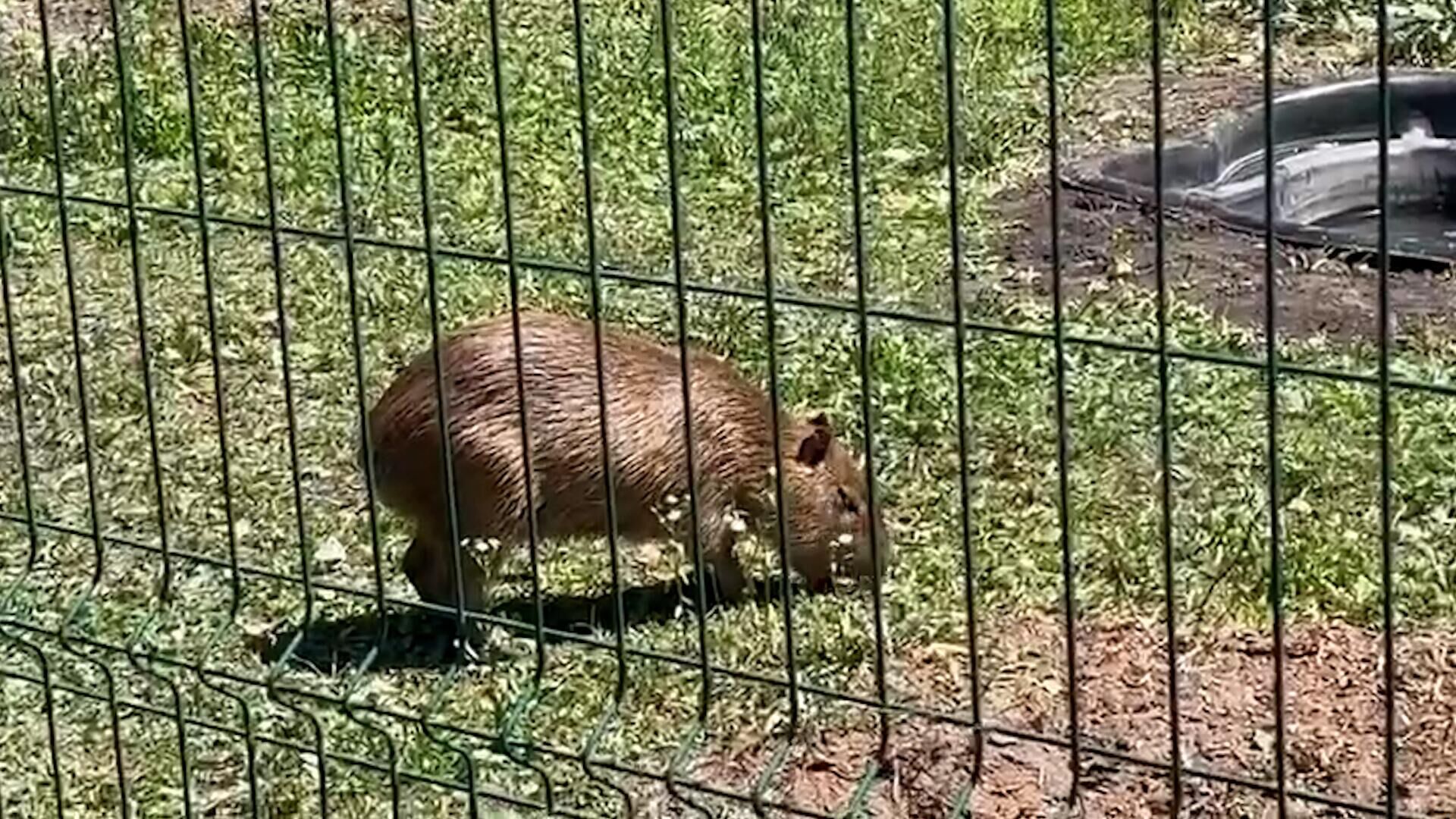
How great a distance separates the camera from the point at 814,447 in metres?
6.71

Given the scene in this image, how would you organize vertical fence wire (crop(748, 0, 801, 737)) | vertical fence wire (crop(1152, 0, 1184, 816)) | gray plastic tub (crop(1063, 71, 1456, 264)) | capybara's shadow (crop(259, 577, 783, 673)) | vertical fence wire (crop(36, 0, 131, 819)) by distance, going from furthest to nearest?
gray plastic tub (crop(1063, 71, 1456, 264)) → capybara's shadow (crop(259, 577, 783, 673)) → vertical fence wire (crop(36, 0, 131, 819)) → vertical fence wire (crop(748, 0, 801, 737)) → vertical fence wire (crop(1152, 0, 1184, 816))

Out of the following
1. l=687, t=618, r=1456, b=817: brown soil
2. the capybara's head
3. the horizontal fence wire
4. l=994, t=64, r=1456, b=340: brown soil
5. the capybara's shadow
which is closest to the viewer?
the horizontal fence wire

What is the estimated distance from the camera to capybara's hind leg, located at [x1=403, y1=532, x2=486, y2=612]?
632 centimetres

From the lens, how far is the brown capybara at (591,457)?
20.3ft

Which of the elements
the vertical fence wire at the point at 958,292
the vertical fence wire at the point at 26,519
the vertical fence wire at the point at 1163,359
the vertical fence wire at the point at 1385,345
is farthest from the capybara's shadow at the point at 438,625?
the vertical fence wire at the point at 1385,345

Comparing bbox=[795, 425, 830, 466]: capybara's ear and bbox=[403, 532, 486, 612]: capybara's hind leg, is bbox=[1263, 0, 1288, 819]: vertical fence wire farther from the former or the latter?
bbox=[795, 425, 830, 466]: capybara's ear

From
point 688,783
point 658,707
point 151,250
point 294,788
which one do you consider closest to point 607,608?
point 658,707

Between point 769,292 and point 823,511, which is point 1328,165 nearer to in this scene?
point 823,511

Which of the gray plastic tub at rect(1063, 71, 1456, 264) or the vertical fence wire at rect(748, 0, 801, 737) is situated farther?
the gray plastic tub at rect(1063, 71, 1456, 264)

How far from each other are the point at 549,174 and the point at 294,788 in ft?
14.3

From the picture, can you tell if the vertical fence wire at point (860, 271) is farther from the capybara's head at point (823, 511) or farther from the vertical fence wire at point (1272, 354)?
the capybara's head at point (823, 511)

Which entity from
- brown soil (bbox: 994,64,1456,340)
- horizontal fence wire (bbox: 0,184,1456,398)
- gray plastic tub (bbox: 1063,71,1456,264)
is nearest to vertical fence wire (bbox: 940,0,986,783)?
horizontal fence wire (bbox: 0,184,1456,398)

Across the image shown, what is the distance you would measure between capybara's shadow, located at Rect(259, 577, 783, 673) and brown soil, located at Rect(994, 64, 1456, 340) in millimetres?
1776

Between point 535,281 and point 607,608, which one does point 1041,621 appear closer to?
point 607,608
